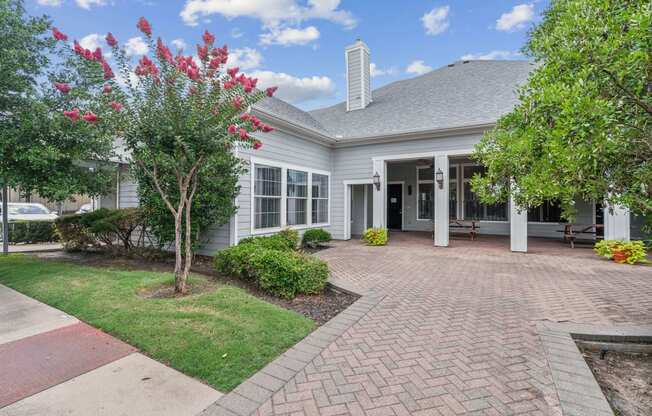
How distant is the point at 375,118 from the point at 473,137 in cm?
422

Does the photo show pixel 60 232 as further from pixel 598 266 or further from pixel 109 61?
pixel 598 266

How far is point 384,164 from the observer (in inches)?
444

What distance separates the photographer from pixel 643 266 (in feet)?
23.5

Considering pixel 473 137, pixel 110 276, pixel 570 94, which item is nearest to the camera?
→ pixel 570 94

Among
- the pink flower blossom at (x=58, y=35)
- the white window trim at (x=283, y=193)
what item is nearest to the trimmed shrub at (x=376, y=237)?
the white window trim at (x=283, y=193)

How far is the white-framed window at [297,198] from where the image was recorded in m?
9.73

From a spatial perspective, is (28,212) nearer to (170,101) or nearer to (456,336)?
(170,101)

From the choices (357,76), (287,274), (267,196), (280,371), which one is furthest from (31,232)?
(357,76)

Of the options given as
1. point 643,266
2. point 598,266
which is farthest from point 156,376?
point 643,266

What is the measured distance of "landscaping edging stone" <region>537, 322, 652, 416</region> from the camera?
2240 millimetres

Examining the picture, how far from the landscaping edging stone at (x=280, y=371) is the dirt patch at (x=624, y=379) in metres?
2.37

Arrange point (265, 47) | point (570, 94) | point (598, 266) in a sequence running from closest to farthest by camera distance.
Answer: point (570, 94) < point (598, 266) < point (265, 47)

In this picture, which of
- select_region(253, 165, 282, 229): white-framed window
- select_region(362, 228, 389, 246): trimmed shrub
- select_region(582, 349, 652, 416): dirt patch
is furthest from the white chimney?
select_region(582, 349, 652, 416): dirt patch

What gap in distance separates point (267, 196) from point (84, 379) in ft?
21.4
